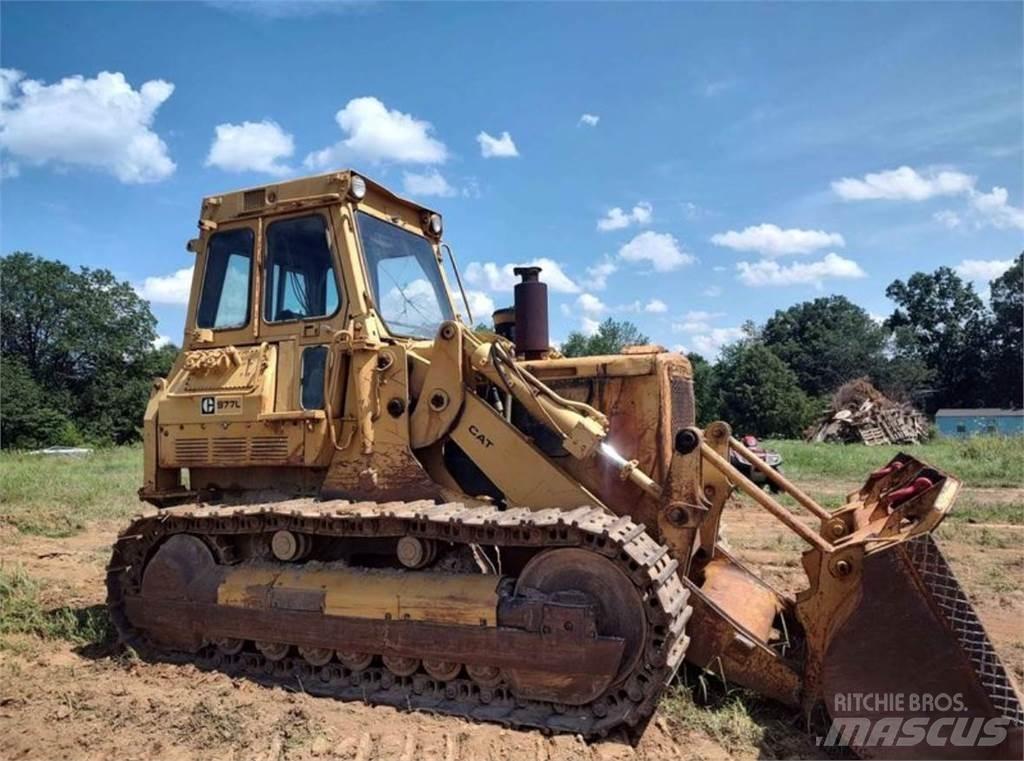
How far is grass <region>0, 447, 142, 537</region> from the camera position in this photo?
1234cm

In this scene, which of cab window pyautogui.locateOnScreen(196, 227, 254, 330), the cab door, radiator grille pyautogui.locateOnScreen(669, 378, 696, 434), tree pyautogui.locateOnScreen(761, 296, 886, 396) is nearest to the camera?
radiator grille pyautogui.locateOnScreen(669, 378, 696, 434)

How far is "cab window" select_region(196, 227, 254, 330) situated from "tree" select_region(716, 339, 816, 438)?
4274 cm

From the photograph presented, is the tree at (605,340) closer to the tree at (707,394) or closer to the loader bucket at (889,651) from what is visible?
the tree at (707,394)

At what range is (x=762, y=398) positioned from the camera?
Result: 152 ft

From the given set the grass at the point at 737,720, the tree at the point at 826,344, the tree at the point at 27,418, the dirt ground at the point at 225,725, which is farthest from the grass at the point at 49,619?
the tree at the point at 826,344

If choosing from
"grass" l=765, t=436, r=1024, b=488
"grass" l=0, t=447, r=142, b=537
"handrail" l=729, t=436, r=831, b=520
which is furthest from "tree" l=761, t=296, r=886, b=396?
"handrail" l=729, t=436, r=831, b=520

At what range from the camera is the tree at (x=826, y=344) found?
57.8 metres

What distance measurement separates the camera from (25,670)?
5797 mm

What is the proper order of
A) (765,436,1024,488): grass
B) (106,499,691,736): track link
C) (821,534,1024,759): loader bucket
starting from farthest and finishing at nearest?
(765,436,1024,488): grass
(106,499,691,736): track link
(821,534,1024,759): loader bucket

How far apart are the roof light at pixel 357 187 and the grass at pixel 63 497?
882 centimetres

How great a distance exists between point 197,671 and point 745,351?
4768cm

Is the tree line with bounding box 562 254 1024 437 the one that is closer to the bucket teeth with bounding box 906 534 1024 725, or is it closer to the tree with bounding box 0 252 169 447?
the tree with bounding box 0 252 169 447

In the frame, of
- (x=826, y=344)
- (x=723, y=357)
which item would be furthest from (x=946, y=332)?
(x=723, y=357)

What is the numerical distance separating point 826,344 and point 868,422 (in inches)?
862
